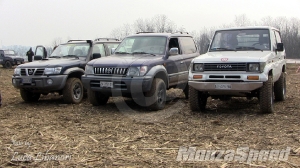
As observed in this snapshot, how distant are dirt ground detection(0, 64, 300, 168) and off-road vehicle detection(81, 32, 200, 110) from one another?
0.43 m

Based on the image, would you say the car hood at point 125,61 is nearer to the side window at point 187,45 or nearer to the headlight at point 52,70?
the headlight at point 52,70

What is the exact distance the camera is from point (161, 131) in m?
5.85

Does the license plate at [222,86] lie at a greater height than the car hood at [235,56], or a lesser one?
lesser

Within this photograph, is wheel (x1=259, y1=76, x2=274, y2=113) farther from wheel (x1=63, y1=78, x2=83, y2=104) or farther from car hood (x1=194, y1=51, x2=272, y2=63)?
wheel (x1=63, y1=78, x2=83, y2=104)

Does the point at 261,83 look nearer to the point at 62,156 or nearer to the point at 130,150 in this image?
the point at 130,150

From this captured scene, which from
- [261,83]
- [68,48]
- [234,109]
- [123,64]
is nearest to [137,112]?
[123,64]

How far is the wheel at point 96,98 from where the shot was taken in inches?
318

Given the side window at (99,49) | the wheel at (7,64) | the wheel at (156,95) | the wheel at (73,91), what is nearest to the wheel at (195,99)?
the wheel at (156,95)

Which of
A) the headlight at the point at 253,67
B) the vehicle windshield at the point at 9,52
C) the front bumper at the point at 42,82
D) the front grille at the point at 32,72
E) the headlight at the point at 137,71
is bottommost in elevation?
the vehicle windshield at the point at 9,52

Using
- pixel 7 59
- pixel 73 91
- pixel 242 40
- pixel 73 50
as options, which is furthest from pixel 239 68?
pixel 7 59

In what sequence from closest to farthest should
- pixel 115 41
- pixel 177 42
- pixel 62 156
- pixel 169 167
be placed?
pixel 169 167
pixel 62 156
pixel 177 42
pixel 115 41

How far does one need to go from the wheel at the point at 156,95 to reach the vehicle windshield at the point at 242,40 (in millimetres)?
1550

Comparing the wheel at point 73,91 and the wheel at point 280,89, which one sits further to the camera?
the wheel at point 73,91

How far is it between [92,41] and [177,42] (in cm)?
266
